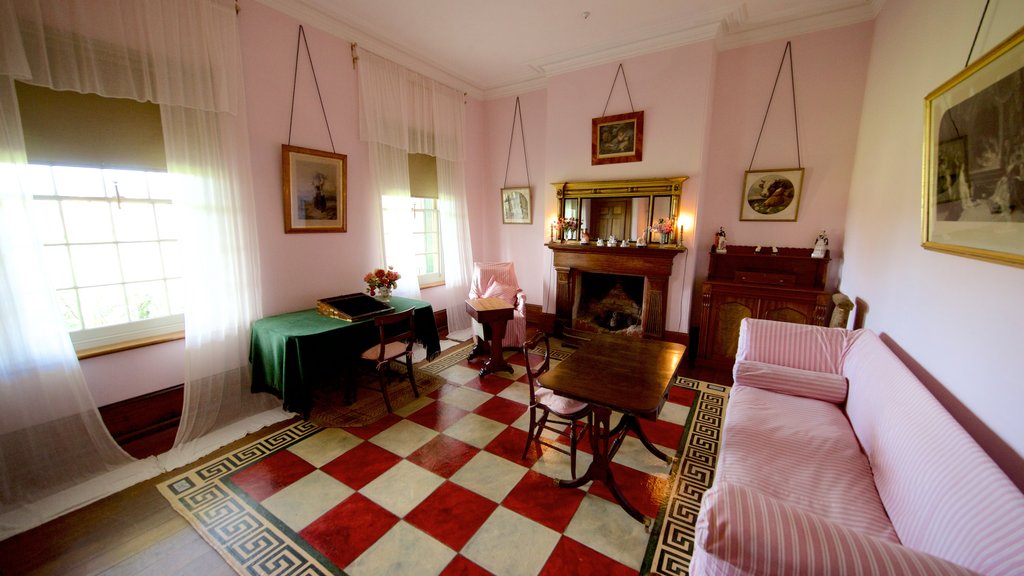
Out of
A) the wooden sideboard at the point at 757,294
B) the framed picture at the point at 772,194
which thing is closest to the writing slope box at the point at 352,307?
the wooden sideboard at the point at 757,294

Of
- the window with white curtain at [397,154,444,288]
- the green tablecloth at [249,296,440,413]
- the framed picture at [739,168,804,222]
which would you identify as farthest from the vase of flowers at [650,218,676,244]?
the green tablecloth at [249,296,440,413]

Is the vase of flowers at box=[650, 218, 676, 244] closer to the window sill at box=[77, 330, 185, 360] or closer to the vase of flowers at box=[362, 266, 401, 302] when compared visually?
the vase of flowers at box=[362, 266, 401, 302]

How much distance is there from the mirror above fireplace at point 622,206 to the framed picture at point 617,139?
282 millimetres

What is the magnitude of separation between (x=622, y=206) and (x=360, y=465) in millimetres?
3754

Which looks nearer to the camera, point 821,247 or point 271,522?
point 271,522

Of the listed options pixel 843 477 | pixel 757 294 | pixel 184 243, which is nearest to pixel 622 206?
pixel 757 294

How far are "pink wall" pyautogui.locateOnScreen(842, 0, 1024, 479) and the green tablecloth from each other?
351cm

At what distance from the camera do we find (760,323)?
2.75 meters

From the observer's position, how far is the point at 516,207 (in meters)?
5.39

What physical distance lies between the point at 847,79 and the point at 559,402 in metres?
4.13

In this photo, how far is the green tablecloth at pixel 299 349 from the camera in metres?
2.68

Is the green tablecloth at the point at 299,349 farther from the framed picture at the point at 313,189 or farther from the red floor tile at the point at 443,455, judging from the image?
the red floor tile at the point at 443,455

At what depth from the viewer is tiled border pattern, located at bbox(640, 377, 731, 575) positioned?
Answer: 1795 mm

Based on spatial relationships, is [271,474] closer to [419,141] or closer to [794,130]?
[419,141]
